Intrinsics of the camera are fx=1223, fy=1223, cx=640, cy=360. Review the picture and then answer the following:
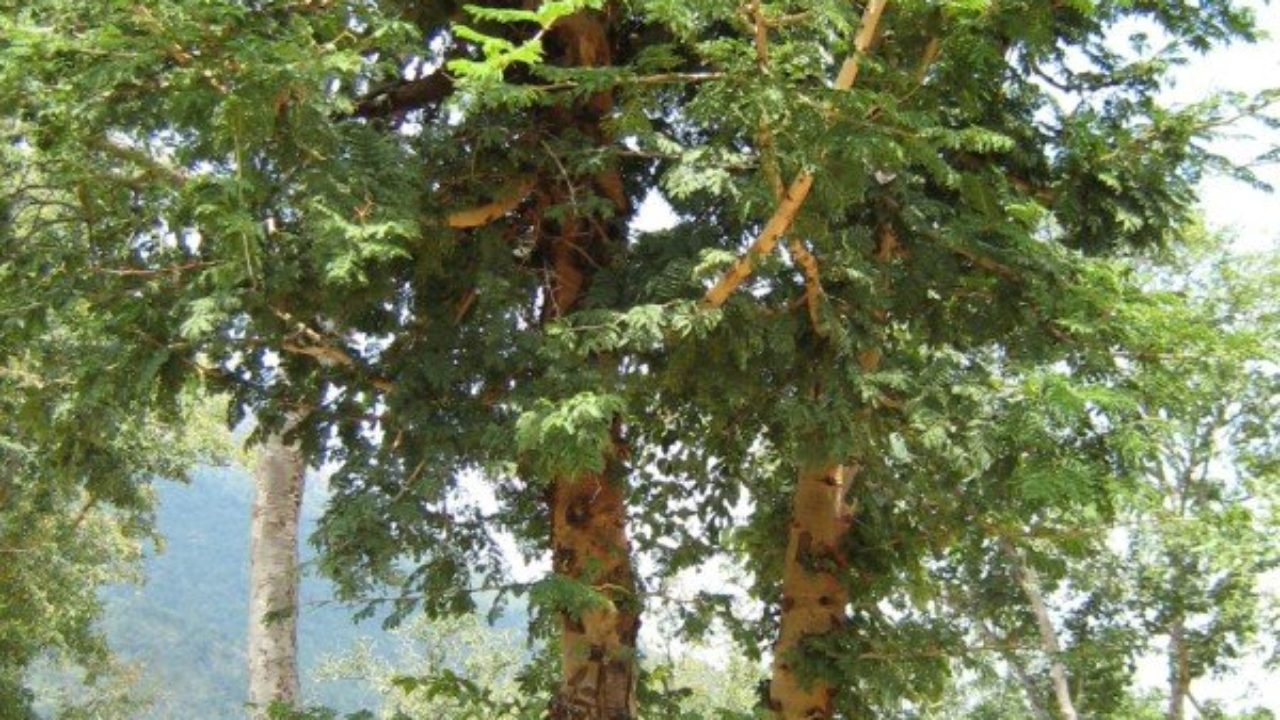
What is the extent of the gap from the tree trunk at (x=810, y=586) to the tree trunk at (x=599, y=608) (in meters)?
0.83

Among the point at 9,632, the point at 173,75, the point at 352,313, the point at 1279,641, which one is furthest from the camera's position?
the point at 9,632

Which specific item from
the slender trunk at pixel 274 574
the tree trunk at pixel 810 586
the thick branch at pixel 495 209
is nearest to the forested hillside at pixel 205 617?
the slender trunk at pixel 274 574

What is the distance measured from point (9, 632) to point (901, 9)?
11.2 meters

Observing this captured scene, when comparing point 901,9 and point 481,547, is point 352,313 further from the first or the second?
point 901,9

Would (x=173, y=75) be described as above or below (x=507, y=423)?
above

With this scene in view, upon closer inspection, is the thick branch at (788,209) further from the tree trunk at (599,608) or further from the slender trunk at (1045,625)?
the slender trunk at (1045,625)

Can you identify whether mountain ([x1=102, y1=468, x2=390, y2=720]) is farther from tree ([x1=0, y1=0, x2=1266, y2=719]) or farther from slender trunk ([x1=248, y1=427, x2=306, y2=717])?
tree ([x1=0, y1=0, x2=1266, y2=719])

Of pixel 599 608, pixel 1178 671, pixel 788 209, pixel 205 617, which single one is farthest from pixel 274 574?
pixel 205 617

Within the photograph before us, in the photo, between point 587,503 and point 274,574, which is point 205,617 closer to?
point 274,574

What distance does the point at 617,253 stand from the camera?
5.47 meters

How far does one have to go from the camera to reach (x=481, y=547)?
5559 millimetres

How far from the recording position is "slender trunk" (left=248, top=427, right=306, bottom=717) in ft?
25.0

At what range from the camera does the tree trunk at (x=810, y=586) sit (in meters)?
5.64

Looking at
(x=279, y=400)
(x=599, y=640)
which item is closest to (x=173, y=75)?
(x=279, y=400)
